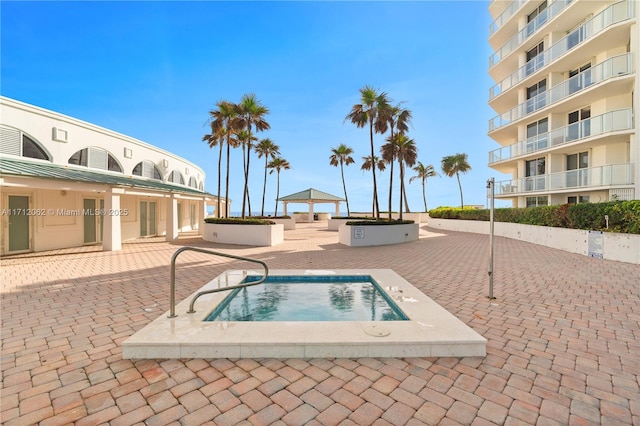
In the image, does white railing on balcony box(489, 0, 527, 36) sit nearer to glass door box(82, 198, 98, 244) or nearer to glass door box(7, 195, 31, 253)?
glass door box(82, 198, 98, 244)

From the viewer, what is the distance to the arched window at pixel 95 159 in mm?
14086

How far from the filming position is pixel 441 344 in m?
3.44

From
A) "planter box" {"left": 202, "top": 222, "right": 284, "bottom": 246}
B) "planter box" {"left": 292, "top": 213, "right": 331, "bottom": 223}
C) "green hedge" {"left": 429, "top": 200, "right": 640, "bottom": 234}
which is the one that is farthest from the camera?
"planter box" {"left": 292, "top": 213, "right": 331, "bottom": 223}

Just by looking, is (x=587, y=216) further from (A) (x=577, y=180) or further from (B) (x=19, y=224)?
(B) (x=19, y=224)

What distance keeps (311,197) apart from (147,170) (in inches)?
804

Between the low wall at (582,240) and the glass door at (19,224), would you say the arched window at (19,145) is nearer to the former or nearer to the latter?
the glass door at (19,224)

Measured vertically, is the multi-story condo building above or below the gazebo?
above

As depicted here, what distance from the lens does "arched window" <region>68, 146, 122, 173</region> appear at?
14.1m

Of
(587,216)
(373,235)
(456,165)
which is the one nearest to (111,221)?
(373,235)

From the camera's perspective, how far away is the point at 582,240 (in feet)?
37.2

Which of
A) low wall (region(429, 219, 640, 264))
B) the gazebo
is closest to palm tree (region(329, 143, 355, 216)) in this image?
the gazebo

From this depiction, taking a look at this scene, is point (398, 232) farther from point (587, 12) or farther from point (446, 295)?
point (587, 12)

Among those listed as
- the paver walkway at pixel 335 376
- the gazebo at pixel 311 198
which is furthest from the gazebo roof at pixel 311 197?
the paver walkway at pixel 335 376

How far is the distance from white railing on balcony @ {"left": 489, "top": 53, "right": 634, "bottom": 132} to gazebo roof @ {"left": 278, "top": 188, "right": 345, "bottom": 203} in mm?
20775
